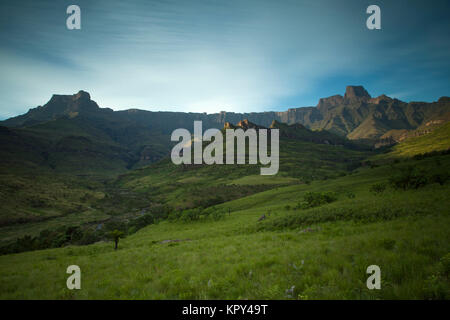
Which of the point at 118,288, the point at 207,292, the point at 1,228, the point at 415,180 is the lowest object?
the point at 1,228

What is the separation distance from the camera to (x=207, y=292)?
7078mm

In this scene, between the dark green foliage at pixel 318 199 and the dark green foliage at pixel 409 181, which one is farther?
the dark green foliage at pixel 318 199

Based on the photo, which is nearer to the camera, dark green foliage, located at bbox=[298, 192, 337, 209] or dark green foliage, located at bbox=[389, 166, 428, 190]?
dark green foliage, located at bbox=[389, 166, 428, 190]

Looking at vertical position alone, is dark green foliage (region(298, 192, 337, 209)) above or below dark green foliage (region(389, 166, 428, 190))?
below

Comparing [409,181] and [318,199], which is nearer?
[409,181]

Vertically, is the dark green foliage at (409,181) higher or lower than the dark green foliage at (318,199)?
higher

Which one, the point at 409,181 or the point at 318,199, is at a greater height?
the point at 409,181
